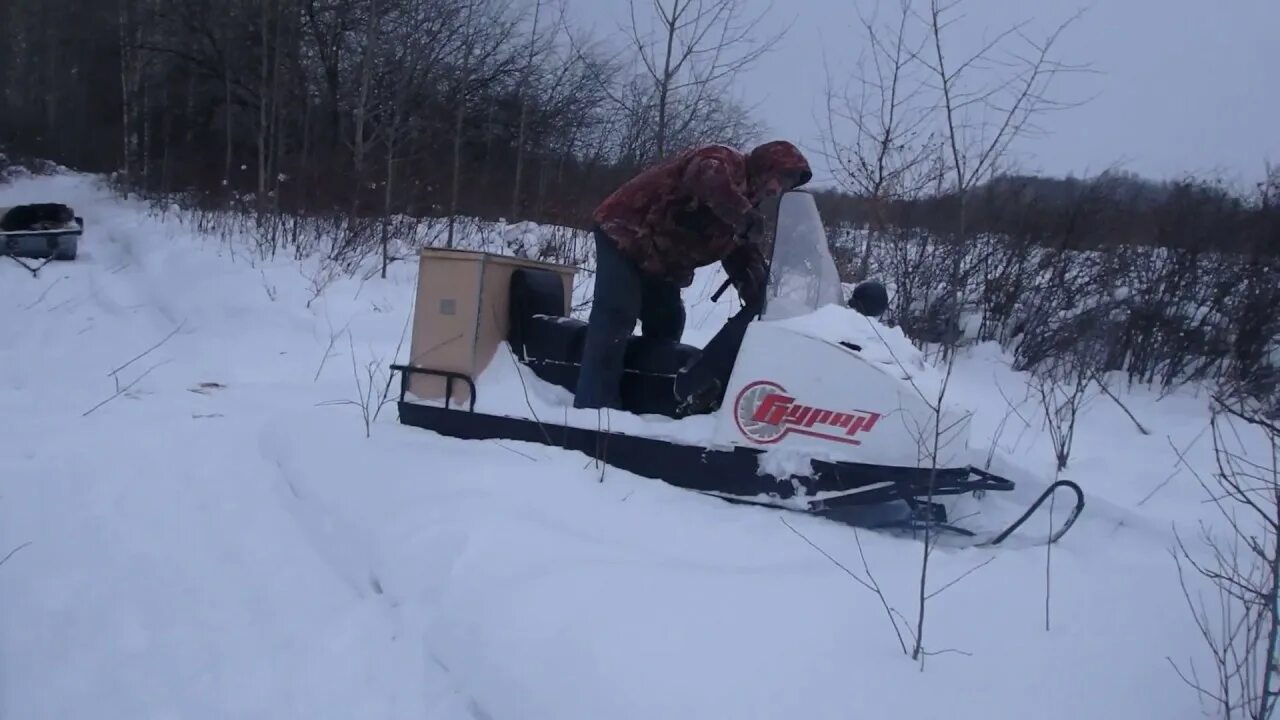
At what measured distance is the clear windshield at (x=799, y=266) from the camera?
12.4 feet

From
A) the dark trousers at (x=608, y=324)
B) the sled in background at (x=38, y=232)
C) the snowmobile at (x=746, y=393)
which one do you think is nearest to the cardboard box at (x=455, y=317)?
the snowmobile at (x=746, y=393)

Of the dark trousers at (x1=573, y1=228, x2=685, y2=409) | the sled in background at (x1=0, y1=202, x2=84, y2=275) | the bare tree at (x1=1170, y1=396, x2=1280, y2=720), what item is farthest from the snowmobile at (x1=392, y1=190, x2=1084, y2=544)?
the sled in background at (x1=0, y1=202, x2=84, y2=275)

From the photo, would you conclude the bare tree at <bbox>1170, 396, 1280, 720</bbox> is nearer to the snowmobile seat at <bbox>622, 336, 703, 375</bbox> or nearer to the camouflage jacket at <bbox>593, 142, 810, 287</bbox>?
the camouflage jacket at <bbox>593, 142, 810, 287</bbox>

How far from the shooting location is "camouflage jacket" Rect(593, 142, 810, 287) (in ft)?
12.0

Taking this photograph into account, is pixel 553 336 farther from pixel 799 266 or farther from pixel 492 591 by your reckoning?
pixel 492 591

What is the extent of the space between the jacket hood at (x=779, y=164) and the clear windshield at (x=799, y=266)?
14cm

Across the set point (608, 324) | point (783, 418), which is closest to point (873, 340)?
point (783, 418)

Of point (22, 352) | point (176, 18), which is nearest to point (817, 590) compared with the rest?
point (22, 352)

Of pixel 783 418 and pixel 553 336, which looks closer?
pixel 783 418

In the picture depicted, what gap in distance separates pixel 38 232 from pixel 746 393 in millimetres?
10796

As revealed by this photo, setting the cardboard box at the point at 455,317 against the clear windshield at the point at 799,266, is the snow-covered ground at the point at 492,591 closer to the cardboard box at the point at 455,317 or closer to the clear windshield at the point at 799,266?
the cardboard box at the point at 455,317

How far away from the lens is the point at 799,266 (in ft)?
12.6

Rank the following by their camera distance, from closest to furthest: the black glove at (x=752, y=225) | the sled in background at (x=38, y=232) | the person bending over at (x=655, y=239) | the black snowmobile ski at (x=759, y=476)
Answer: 1. the black snowmobile ski at (x=759, y=476)
2. the black glove at (x=752, y=225)
3. the person bending over at (x=655, y=239)
4. the sled in background at (x=38, y=232)

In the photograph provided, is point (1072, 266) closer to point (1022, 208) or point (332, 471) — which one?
point (1022, 208)
